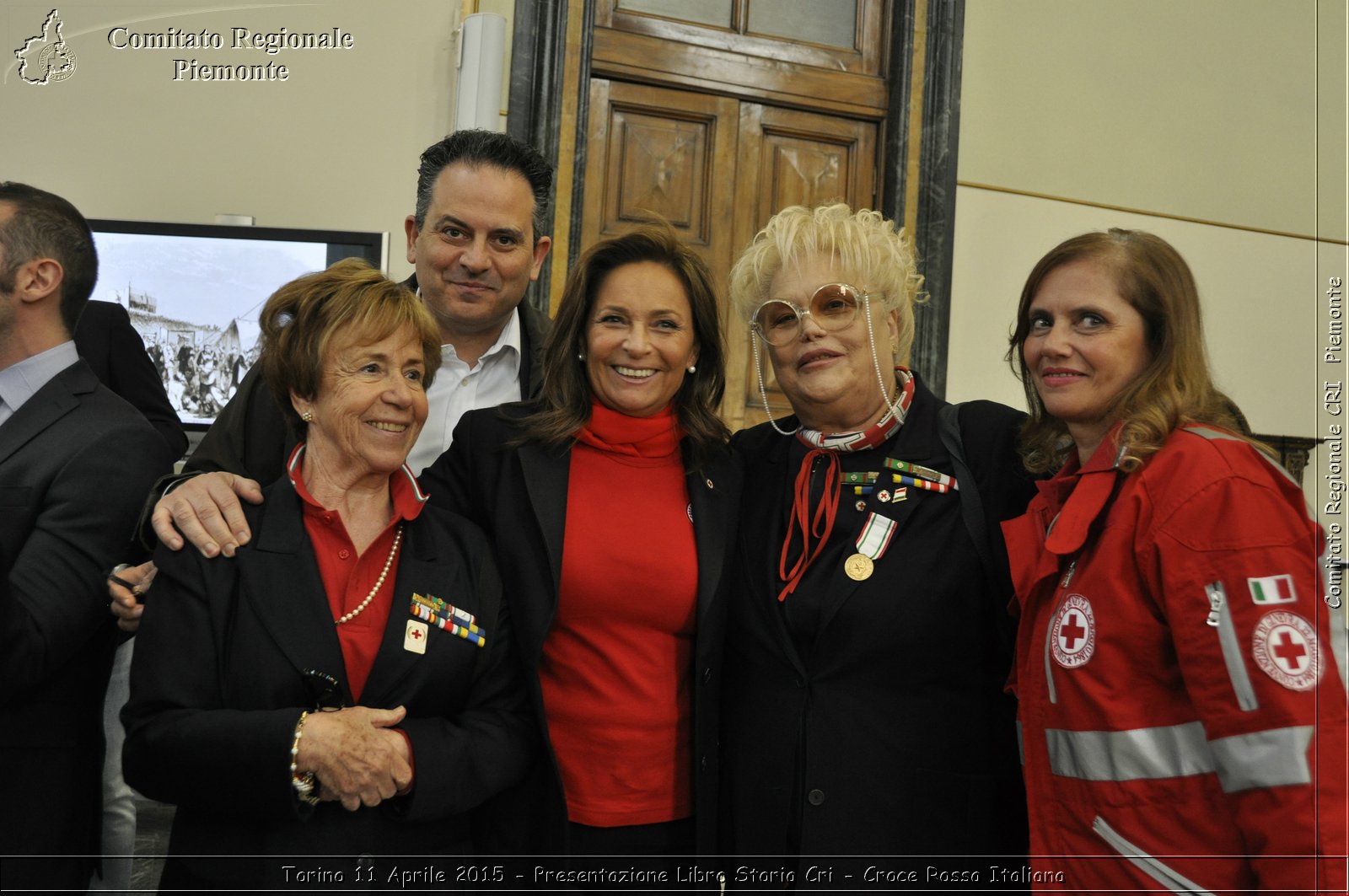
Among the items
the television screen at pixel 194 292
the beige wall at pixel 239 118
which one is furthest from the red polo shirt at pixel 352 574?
the beige wall at pixel 239 118

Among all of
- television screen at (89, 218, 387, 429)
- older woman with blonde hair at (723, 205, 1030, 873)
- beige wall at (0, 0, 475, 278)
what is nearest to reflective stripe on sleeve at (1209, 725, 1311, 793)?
older woman with blonde hair at (723, 205, 1030, 873)

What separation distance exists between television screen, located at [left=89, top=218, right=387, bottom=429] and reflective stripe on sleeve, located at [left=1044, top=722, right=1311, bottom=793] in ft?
11.2

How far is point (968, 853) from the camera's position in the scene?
1.94 metres

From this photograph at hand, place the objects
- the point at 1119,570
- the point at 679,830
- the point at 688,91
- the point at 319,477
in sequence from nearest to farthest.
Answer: the point at 1119,570, the point at 319,477, the point at 679,830, the point at 688,91

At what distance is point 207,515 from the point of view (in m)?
1.79

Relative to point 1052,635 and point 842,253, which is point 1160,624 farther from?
point 842,253

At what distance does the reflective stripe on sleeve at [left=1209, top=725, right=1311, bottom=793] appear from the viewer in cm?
138

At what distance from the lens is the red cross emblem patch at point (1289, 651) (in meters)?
1.40

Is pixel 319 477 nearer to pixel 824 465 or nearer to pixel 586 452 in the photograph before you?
pixel 586 452

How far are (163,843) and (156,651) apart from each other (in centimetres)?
232

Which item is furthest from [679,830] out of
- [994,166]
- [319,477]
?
[994,166]

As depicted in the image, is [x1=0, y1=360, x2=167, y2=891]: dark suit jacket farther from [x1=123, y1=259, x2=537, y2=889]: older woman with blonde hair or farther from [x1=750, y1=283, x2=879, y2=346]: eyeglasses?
[x1=750, y1=283, x2=879, y2=346]: eyeglasses

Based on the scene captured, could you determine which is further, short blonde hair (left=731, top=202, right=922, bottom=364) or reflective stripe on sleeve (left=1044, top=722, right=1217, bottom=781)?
short blonde hair (left=731, top=202, right=922, bottom=364)

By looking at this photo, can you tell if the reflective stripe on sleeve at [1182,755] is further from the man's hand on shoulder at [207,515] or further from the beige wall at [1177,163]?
the beige wall at [1177,163]
